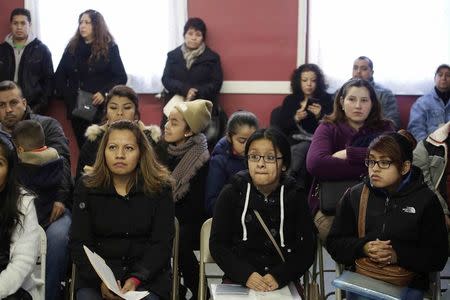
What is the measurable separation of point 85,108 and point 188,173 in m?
2.09

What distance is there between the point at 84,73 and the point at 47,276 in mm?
2579

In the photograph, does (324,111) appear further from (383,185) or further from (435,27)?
(383,185)

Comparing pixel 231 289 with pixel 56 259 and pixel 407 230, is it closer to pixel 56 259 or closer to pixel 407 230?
pixel 407 230

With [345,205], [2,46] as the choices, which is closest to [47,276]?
[345,205]

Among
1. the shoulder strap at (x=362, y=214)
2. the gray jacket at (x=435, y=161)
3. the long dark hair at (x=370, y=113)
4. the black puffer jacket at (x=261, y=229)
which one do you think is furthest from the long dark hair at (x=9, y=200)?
the gray jacket at (x=435, y=161)

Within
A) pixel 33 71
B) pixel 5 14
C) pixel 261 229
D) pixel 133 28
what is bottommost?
pixel 261 229

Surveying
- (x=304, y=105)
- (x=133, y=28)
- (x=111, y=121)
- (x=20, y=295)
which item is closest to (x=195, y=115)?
(x=111, y=121)

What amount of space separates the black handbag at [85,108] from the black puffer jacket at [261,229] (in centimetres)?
267

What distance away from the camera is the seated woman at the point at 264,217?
2850 mm

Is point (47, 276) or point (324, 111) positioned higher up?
point (324, 111)

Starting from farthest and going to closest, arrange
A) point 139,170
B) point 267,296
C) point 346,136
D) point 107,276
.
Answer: point 346,136 < point 139,170 < point 267,296 < point 107,276

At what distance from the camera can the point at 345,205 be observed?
294 centimetres

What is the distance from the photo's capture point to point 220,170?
354cm

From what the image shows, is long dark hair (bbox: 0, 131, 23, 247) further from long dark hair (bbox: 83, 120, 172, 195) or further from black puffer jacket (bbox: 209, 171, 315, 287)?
black puffer jacket (bbox: 209, 171, 315, 287)
